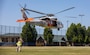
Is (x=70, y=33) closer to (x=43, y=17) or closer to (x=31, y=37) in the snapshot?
(x=31, y=37)

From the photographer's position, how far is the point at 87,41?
4998 inches

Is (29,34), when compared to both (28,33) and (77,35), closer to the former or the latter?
(28,33)

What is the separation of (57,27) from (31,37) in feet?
135

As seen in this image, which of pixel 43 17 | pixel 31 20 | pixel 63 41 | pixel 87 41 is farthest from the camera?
pixel 63 41

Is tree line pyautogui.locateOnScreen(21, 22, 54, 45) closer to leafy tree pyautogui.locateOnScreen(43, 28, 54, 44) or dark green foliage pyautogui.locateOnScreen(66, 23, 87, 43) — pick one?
leafy tree pyautogui.locateOnScreen(43, 28, 54, 44)

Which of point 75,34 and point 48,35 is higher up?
point 75,34

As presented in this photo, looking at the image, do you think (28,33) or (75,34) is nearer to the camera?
(28,33)

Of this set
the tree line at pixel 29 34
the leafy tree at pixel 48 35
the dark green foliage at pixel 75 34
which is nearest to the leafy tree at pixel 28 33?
the tree line at pixel 29 34

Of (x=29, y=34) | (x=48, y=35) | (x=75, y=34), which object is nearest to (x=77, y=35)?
(x=75, y=34)

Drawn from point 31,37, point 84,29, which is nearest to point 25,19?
point 31,37

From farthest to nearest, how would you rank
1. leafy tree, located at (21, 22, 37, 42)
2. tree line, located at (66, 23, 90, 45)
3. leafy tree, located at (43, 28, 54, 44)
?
tree line, located at (66, 23, 90, 45), leafy tree, located at (43, 28, 54, 44), leafy tree, located at (21, 22, 37, 42)

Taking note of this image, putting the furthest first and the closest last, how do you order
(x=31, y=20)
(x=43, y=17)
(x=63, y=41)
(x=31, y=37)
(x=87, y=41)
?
(x=63, y=41) < (x=87, y=41) < (x=31, y=37) < (x=43, y=17) < (x=31, y=20)

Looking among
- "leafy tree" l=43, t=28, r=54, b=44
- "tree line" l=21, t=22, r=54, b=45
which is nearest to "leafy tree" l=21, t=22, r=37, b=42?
"tree line" l=21, t=22, r=54, b=45

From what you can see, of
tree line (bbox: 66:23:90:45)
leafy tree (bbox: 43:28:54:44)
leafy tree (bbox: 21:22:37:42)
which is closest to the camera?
leafy tree (bbox: 21:22:37:42)
